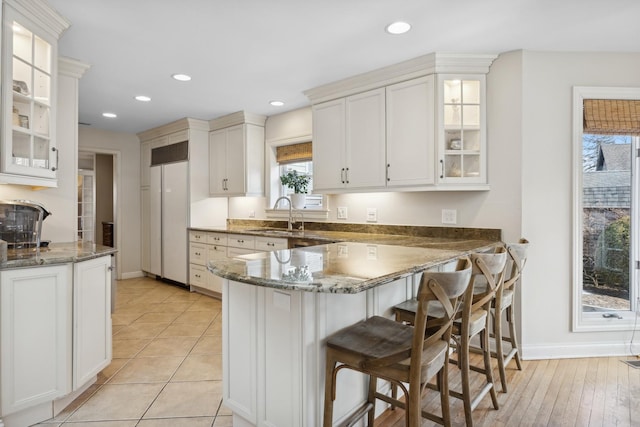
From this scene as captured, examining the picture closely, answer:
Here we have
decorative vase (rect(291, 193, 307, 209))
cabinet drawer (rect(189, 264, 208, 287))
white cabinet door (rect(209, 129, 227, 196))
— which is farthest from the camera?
white cabinet door (rect(209, 129, 227, 196))

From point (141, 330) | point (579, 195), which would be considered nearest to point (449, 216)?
point (579, 195)

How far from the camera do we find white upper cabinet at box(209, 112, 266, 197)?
465 centimetres

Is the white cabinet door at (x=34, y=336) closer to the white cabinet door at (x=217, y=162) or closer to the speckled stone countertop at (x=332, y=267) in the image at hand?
the speckled stone countertop at (x=332, y=267)

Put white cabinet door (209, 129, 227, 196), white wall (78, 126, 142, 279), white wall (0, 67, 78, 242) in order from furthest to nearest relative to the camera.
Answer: white wall (78, 126, 142, 279), white cabinet door (209, 129, 227, 196), white wall (0, 67, 78, 242)

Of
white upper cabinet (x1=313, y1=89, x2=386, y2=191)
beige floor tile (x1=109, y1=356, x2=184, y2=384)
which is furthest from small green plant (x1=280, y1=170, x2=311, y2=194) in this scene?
beige floor tile (x1=109, y1=356, x2=184, y2=384)

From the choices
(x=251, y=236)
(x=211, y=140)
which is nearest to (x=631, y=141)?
(x=251, y=236)

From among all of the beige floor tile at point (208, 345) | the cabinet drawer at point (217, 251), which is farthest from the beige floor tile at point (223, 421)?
the cabinet drawer at point (217, 251)

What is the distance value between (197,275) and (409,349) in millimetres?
4082

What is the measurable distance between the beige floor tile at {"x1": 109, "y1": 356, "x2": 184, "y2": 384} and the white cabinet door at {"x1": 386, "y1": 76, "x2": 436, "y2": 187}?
7.58ft

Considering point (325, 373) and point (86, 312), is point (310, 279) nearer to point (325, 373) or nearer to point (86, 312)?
point (325, 373)

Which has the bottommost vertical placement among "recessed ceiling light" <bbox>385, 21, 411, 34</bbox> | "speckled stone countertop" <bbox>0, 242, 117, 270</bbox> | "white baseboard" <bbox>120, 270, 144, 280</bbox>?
"white baseboard" <bbox>120, 270, 144, 280</bbox>

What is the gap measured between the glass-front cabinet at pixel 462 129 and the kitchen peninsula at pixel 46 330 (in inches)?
104

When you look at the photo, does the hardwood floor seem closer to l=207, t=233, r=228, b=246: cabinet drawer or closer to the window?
the window

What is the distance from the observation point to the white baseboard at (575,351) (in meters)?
2.78
